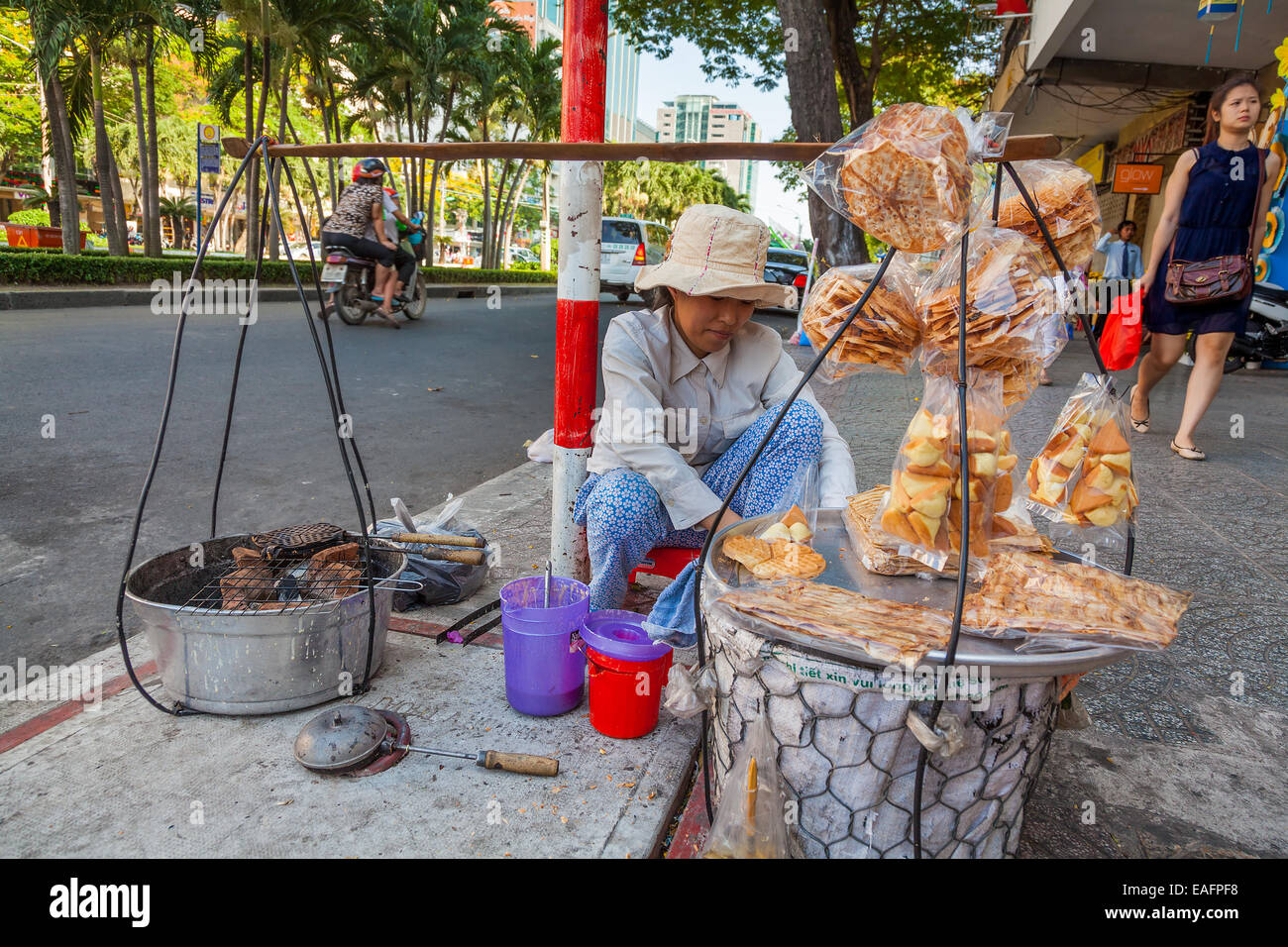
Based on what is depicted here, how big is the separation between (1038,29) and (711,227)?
10.6 m

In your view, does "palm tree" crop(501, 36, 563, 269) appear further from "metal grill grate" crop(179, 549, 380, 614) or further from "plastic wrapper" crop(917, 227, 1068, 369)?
"plastic wrapper" crop(917, 227, 1068, 369)

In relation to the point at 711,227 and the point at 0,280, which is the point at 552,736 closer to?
the point at 711,227

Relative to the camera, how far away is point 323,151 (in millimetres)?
2047

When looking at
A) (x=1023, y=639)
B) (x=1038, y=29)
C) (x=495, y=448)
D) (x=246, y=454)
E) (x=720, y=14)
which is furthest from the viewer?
(x=720, y=14)

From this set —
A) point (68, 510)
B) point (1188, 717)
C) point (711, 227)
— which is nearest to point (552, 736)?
point (711, 227)

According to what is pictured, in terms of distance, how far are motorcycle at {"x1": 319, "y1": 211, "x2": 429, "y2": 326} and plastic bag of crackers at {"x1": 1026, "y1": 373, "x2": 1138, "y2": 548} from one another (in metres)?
8.91

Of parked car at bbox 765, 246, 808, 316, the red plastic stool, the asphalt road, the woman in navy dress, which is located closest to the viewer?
the red plastic stool

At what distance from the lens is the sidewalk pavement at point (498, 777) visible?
160 centimetres

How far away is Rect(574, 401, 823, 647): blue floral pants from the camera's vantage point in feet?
7.30

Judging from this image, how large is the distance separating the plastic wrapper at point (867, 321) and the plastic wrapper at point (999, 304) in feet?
0.17

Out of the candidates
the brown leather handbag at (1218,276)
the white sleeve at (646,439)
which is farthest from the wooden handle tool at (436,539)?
the brown leather handbag at (1218,276)

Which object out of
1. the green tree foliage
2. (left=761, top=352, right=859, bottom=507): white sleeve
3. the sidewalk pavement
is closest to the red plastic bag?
the sidewalk pavement

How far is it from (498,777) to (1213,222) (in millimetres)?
4835

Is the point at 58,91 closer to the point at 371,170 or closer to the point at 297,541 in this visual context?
the point at 371,170
